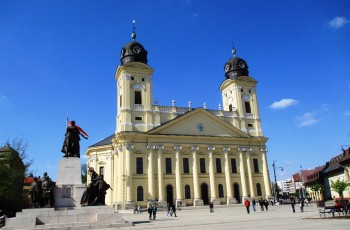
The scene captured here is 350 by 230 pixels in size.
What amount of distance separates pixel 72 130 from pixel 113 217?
580 centimetres

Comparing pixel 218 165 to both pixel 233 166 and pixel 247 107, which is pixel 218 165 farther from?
pixel 247 107

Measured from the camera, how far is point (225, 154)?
149ft

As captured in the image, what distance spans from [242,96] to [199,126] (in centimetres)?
1063

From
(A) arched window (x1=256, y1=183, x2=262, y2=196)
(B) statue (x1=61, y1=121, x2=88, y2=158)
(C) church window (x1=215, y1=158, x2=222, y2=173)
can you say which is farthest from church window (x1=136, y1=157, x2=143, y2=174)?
(B) statue (x1=61, y1=121, x2=88, y2=158)

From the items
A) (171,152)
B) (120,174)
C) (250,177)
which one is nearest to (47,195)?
(120,174)

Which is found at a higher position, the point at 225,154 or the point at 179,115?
the point at 179,115

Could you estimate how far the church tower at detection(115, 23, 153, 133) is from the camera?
42344 millimetres

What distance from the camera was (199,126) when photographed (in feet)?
149

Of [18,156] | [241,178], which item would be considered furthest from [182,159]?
[18,156]

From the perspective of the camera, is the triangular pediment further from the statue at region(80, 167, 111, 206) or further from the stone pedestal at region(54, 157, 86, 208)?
the stone pedestal at region(54, 157, 86, 208)

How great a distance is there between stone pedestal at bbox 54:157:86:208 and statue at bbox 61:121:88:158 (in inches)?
21.8

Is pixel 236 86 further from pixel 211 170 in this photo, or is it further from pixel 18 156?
pixel 18 156

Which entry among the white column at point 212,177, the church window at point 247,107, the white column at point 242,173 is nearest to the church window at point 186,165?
the white column at point 212,177

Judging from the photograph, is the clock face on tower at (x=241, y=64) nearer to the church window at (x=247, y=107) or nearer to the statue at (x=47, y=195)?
the church window at (x=247, y=107)
